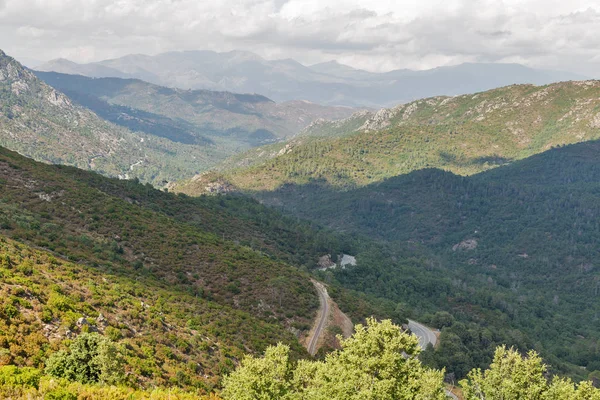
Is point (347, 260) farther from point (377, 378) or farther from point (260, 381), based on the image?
point (260, 381)

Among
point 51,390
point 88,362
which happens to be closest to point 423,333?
point 88,362

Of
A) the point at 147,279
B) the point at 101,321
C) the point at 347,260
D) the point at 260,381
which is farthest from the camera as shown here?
the point at 347,260

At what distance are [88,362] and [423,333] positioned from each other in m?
82.8

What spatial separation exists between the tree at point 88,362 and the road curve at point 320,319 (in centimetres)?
4015

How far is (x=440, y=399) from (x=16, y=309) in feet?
116

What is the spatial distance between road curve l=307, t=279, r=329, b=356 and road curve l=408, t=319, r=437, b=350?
21641 mm

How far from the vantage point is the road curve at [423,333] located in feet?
319

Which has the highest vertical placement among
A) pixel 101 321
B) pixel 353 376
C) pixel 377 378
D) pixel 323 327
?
pixel 101 321

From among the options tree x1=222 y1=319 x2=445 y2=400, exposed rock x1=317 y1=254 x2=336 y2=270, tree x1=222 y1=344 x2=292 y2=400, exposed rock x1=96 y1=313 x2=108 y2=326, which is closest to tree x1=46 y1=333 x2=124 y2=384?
exposed rock x1=96 y1=313 x2=108 y2=326

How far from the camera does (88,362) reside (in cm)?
3462

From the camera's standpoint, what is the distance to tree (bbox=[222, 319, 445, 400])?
3656cm

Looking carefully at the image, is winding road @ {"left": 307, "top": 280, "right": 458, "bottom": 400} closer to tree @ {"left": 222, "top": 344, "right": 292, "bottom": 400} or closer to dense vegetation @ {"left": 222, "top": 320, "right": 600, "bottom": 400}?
dense vegetation @ {"left": 222, "top": 320, "right": 600, "bottom": 400}

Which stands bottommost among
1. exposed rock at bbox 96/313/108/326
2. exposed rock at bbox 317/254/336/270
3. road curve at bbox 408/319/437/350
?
road curve at bbox 408/319/437/350

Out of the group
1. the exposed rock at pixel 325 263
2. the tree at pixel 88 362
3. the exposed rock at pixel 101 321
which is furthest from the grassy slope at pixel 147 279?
the exposed rock at pixel 325 263
